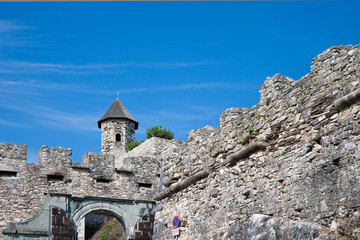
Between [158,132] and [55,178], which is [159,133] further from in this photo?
[55,178]

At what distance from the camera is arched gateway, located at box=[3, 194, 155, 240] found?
47.2 feet

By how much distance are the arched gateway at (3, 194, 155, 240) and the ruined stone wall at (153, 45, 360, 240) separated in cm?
693

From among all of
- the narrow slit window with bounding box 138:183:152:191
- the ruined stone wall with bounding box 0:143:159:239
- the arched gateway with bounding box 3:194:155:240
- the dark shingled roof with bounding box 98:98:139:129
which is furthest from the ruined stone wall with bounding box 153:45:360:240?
the dark shingled roof with bounding box 98:98:139:129

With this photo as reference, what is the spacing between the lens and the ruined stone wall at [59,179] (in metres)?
14.7

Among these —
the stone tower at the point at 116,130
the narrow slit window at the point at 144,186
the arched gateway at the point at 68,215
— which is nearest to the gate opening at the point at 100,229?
the stone tower at the point at 116,130

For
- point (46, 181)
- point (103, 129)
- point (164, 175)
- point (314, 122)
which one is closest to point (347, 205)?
point (314, 122)

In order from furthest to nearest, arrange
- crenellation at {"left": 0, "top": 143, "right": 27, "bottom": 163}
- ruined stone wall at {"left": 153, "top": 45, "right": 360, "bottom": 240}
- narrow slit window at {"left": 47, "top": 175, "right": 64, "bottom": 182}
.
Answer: narrow slit window at {"left": 47, "top": 175, "right": 64, "bottom": 182} → crenellation at {"left": 0, "top": 143, "right": 27, "bottom": 163} → ruined stone wall at {"left": 153, "top": 45, "right": 360, "bottom": 240}

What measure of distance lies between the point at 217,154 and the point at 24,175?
8.58 meters

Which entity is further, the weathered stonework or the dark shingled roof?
the dark shingled roof

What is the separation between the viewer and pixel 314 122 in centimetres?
616

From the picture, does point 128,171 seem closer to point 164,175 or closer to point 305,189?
point 164,175

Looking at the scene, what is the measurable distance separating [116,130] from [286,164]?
31.7 meters

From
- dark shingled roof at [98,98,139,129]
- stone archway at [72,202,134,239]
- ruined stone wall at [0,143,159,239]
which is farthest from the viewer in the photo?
dark shingled roof at [98,98,139,129]

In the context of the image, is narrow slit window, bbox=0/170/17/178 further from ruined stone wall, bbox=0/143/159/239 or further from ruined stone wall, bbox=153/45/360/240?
ruined stone wall, bbox=153/45/360/240
